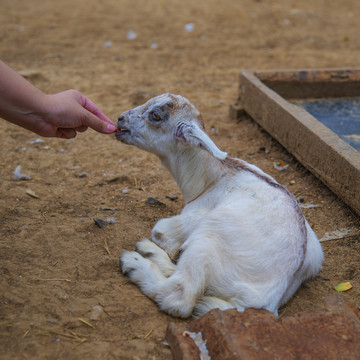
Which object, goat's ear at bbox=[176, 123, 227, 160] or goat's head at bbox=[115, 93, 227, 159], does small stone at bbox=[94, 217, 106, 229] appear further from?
goat's ear at bbox=[176, 123, 227, 160]

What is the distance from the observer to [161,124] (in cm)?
356

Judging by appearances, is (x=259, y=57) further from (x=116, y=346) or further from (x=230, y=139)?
(x=116, y=346)

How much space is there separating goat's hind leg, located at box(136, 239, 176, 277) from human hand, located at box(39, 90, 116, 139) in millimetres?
881

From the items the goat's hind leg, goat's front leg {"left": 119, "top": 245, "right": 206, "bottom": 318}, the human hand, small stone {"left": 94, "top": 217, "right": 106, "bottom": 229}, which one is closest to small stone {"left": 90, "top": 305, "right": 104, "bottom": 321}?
goat's front leg {"left": 119, "top": 245, "right": 206, "bottom": 318}

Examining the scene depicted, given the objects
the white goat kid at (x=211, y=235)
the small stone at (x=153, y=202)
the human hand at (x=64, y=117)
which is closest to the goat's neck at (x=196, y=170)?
the white goat kid at (x=211, y=235)

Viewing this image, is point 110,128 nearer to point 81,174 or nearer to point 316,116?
point 81,174

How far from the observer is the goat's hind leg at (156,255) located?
10.1ft

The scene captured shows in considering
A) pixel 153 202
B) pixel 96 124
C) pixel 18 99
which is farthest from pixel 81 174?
pixel 18 99

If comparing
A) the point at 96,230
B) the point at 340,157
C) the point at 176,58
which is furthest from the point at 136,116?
the point at 176,58

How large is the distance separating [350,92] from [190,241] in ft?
13.3

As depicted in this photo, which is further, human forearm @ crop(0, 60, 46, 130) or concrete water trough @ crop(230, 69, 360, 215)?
concrete water trough @ crop(230, 69, 360, 215)

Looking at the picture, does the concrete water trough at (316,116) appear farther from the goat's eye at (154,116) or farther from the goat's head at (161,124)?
the goat's eye at (154,116)

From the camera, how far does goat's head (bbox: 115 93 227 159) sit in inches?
138

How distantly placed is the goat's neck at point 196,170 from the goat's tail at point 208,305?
0.99 m
